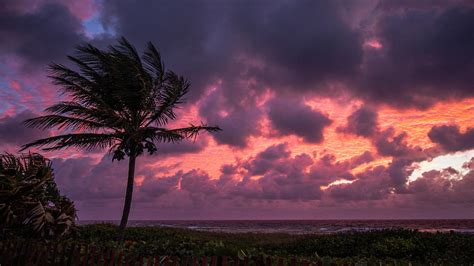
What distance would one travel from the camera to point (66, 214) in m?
11.2

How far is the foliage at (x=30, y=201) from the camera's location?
9.52 m

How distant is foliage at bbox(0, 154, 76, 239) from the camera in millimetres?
9523

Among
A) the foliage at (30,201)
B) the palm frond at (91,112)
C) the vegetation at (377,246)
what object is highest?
the palm frond at (91,112)

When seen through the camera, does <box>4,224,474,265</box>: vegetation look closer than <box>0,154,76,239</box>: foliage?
No

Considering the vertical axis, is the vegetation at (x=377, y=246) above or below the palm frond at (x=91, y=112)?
below

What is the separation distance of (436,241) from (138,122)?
14.8 m

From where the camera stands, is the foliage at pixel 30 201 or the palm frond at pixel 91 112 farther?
the palm frond at pixel 91 112

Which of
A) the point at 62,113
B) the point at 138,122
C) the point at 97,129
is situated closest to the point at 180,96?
the point at 138,122

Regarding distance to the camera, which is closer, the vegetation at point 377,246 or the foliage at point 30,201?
the foliage at point 30,201

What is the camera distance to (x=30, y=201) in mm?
10008

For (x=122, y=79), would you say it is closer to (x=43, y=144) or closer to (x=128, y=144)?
(x=128, y=144)

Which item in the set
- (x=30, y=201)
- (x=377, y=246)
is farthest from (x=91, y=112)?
(x=377, y=246)

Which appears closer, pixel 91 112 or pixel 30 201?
pixel 30 201

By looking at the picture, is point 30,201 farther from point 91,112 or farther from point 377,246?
point 377,246
